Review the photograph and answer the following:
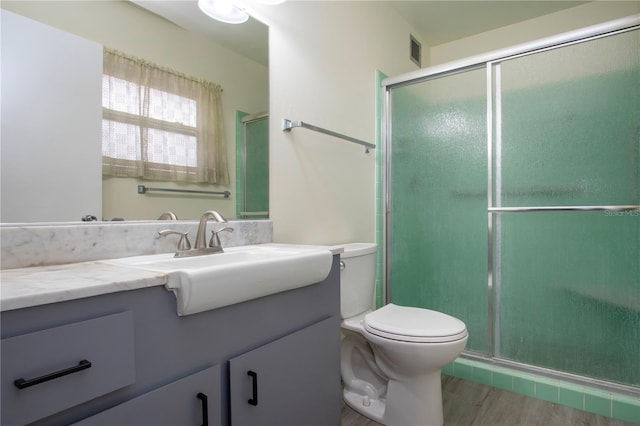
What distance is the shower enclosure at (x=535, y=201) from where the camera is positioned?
167 centimetres

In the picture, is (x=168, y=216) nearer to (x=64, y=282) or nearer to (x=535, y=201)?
(x=64, y=282)

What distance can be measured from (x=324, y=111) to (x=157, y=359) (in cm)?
148

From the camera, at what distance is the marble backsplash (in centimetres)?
87

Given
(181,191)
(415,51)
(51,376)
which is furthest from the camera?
(415,51)

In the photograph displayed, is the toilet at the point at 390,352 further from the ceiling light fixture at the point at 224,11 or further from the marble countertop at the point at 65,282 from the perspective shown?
the ceiling light fixture at the point at 224,11

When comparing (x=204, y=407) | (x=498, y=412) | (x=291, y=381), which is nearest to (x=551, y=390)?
(x=498, y=412)

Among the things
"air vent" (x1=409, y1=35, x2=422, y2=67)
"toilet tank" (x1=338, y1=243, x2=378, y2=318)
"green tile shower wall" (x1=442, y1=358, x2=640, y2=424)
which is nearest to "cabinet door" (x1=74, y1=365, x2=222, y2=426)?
"toilet tank" (x1=338, y1=243, x2=378, y2=318)

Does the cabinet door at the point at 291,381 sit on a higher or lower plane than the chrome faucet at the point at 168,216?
lower

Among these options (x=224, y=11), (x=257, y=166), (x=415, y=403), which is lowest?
(x=415, y=403)

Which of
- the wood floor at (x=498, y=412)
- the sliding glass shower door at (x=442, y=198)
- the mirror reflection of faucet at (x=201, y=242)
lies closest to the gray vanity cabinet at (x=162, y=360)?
the mirror reflection of faucet at (x=201, y=242)

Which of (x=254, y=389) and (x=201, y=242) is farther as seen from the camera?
(x=201, y=242)

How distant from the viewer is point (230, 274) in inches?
31.9

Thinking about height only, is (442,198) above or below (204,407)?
above

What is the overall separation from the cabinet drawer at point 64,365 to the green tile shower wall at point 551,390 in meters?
1.86
